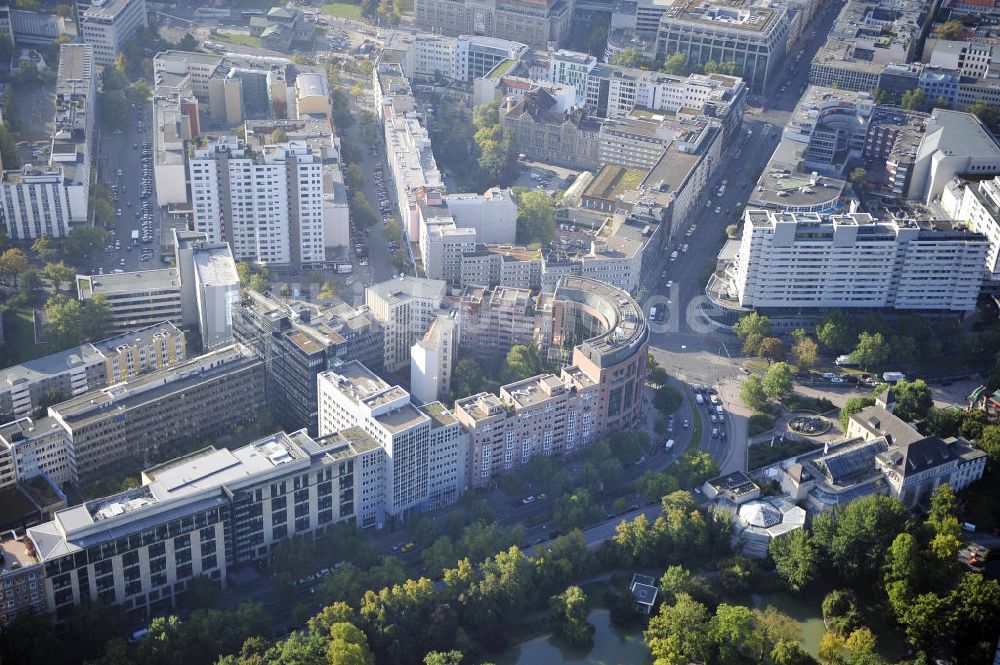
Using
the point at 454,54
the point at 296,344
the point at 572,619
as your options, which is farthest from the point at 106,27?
the point at 572,619

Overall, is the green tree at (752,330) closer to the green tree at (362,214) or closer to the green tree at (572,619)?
the green tree at (572,619)

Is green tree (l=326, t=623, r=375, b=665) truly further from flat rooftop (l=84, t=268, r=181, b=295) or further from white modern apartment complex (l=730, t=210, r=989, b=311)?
white modern apartment complex (l=730, t=210, r=989, b=311)

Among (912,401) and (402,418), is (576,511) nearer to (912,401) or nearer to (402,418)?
(402,418)

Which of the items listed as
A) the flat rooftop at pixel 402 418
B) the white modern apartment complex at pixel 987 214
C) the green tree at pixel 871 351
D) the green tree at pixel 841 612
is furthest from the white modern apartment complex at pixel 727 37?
the green tree at pixel 841 612

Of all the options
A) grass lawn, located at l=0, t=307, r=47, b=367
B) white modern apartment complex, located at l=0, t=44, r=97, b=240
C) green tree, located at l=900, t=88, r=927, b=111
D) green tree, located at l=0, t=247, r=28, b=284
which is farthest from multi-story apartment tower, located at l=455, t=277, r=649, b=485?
green tree, located at l=900, t=88, r=927, b=111

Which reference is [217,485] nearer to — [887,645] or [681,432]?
[681,432]
